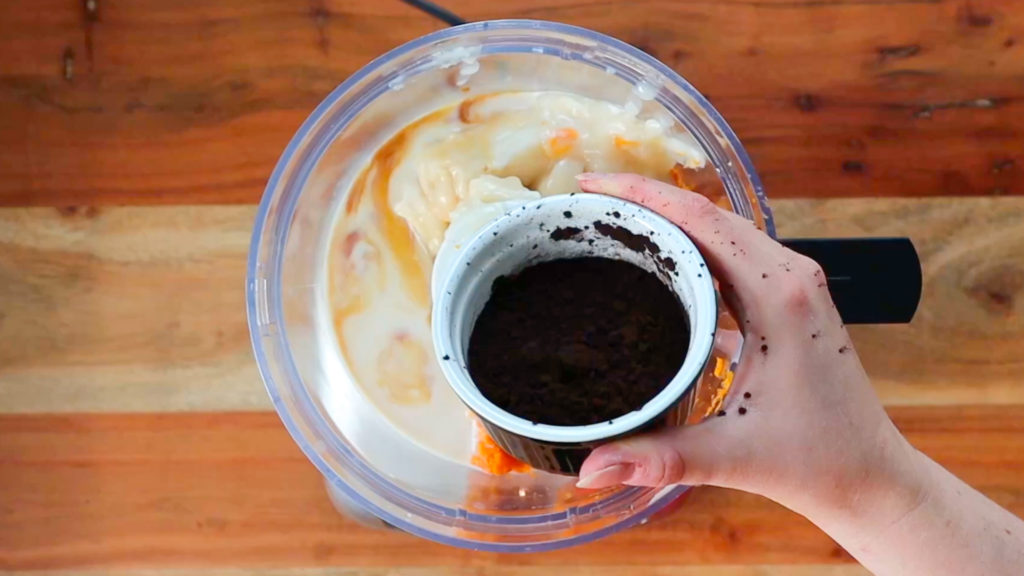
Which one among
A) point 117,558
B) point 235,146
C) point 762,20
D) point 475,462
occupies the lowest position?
point 117,558

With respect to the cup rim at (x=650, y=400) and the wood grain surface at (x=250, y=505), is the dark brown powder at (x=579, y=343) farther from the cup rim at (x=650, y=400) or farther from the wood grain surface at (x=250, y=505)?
the wood grain surface at (x=250, y=505)

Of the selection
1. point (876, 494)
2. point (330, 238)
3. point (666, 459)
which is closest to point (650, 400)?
point (666, 459)

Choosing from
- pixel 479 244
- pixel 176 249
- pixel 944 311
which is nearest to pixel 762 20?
pixel 944 311

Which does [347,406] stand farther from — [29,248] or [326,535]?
[29,248]

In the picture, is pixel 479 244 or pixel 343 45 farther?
pixel 343 45

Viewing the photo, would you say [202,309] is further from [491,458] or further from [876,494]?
[876,494]

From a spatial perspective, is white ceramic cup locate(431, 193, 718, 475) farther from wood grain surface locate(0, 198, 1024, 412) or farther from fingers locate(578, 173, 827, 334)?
wood grain surface locate(0, 198, 1024, 412)

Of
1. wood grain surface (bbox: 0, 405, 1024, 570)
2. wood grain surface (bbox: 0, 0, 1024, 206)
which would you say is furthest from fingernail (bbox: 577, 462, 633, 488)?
wood grain surface (bbox: 0, 0, 1024, 206)
